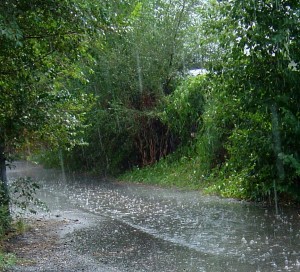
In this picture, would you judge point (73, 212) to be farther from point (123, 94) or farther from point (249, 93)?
point (123, 94)

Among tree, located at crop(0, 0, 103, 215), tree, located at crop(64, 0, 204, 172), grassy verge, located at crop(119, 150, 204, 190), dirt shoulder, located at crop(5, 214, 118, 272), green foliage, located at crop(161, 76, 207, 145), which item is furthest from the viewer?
tree, located at crop(64, 0, 204, 172)

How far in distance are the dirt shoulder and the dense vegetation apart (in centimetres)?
93

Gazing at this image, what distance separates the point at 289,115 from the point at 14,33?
6.15 metres

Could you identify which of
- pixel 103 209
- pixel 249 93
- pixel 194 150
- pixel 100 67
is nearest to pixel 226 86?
pixel 249 93

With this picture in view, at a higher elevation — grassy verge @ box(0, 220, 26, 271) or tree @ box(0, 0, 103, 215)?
tree @ box(0, 0, 103, 215)

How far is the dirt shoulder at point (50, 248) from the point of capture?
8008 millimetres

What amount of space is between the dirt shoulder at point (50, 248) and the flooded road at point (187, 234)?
0.26 m

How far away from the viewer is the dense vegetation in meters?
8.59

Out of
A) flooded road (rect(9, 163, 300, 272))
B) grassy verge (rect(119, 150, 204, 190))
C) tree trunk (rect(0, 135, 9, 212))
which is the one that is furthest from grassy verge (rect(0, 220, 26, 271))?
grassy verge (rect(119, 150, 204, 190))

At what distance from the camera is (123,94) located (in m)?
21.2

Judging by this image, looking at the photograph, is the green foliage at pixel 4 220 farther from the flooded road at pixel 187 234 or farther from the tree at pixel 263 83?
the tree at pixel 263 83

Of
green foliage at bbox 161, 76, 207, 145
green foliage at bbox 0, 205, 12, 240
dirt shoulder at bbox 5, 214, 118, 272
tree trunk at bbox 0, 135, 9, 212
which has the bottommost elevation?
dirt shoulder at bbox 5, 214, 118, 272

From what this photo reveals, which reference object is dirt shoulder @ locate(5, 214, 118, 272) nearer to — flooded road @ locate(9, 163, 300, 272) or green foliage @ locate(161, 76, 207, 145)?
flooded road @ locate(9, 163, 300, 272)

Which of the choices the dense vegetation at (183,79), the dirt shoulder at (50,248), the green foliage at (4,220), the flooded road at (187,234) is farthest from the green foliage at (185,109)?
the green foliage at (4,220)
